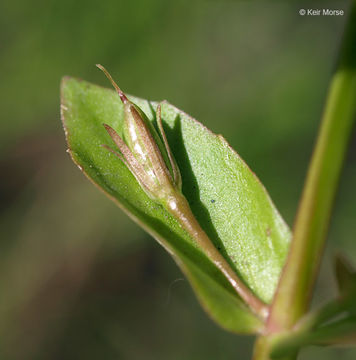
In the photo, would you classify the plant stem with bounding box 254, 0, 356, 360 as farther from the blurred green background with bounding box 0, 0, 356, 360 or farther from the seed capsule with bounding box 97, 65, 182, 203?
the blurred green background with bounding box 0, 0, 356, 360

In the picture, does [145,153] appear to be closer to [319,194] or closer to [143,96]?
[319,194]

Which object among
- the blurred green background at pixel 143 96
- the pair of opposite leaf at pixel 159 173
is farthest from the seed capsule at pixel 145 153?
the blurred green background at pixel 143 96

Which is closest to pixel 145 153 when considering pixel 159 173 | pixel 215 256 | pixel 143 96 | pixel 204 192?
pixel 159 173

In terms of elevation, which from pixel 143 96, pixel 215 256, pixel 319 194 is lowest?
pixel 143 96

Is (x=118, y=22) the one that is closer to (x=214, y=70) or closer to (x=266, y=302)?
(x=214, y=70)

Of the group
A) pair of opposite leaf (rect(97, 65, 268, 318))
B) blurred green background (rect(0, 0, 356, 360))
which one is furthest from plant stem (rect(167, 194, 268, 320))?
blurred green background (rect(0, 0, 356, 360))

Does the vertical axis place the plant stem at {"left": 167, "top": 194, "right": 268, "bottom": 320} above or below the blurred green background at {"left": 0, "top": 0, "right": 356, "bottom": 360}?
above
